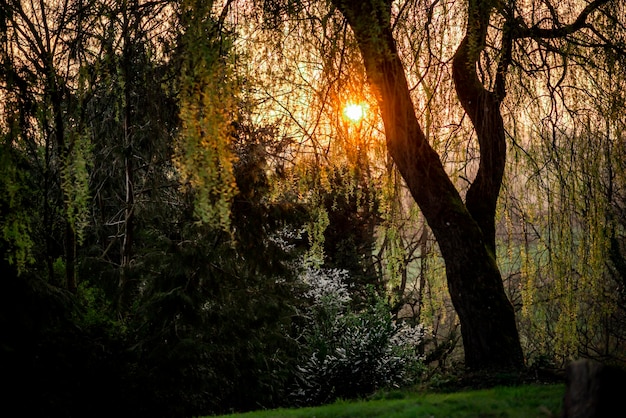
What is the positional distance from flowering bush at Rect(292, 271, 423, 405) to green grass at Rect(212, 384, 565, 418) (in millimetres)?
3797

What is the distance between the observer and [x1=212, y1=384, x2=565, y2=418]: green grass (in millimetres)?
4160

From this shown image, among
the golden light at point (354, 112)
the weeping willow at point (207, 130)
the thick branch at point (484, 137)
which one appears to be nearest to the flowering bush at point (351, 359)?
the thick branch at point (484, 137)

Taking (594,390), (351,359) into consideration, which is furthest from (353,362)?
(594,390)

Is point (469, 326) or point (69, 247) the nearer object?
point (469, 326)

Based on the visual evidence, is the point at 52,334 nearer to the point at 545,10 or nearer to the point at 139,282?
the point at 139,282

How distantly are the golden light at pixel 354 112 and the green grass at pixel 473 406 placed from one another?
2.15 m

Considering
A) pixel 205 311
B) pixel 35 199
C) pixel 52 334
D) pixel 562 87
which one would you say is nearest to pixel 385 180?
pixel 562 87

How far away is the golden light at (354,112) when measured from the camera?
5.21 metres

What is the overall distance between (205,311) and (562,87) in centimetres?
455

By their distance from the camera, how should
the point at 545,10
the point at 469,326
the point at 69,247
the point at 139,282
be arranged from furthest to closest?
the point at 139,282 < the point at 69,247 < the point at 545,10 < the point at 469,326

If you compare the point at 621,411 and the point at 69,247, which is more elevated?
the point at 69,247

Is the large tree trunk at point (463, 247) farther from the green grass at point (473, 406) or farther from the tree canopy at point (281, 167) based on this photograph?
the green grass at point (473, 406)

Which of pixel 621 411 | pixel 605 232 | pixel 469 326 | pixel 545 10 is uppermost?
pixel 545 10

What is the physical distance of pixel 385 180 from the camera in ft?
20.8
